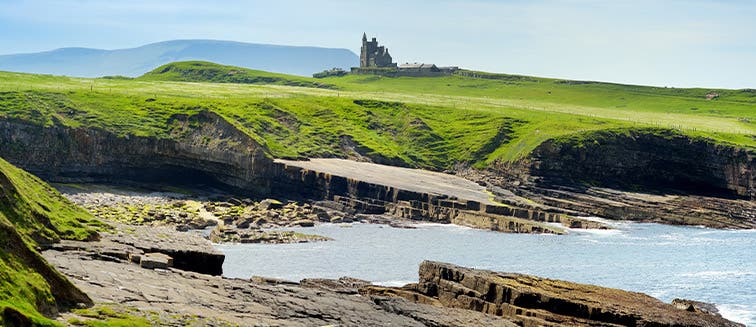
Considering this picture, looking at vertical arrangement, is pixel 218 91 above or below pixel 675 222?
above

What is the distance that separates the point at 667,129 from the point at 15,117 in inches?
3536

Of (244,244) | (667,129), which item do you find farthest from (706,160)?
(244,244)

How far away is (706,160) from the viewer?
5281 inches

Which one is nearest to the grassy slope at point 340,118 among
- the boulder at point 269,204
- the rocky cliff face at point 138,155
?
the rocky cliff face at point 138,155

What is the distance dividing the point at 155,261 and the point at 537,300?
791 inches

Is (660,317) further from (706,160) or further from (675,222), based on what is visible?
(706,160)

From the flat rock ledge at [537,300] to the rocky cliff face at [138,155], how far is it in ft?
212

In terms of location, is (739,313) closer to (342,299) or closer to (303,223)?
(342,299)

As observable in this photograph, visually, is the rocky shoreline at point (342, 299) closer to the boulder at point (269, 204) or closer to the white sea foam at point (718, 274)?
the white sea foam at point (718, 274)

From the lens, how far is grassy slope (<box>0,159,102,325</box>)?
1347 inches

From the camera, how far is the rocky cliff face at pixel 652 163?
433 feet

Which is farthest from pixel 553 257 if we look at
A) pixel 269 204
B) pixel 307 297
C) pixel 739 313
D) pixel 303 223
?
pixel 307 297

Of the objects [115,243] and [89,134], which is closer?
[115,243]

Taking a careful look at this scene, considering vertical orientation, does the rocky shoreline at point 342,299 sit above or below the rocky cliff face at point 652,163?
below
